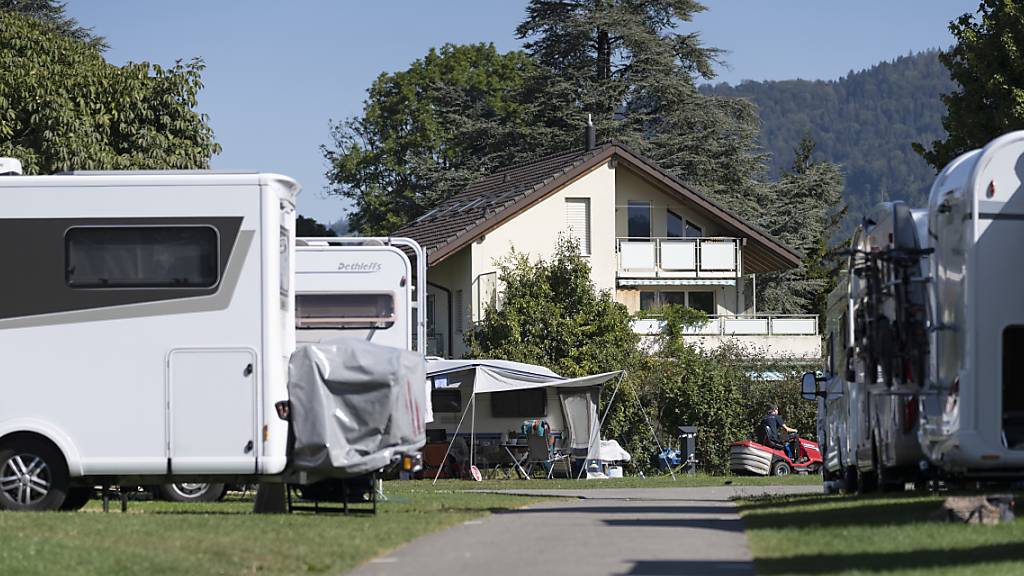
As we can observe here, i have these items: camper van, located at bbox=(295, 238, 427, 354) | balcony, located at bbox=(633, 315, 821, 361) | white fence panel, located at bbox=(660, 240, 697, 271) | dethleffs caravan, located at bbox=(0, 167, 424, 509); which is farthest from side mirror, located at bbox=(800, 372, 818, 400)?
white fence panel, located at bbox=(660, 240, 697, 271)

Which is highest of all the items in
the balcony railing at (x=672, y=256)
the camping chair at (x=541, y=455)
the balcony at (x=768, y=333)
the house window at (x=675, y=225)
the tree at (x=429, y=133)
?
the tree at (x=429, y=133)

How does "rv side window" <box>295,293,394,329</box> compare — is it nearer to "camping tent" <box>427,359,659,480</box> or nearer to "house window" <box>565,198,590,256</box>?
"camping tent" <box>427,359,659,480</box>

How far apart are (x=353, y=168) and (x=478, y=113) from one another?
6562 mm

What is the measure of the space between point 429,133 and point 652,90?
10.7 m

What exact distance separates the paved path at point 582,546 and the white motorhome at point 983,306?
2.12 metres

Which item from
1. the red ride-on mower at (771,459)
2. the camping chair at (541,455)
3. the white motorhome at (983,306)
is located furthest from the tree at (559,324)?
the white motorhome at (983,306)

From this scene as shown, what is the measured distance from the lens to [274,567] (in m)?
11.2

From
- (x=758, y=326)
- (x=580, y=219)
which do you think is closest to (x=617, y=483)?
(x=580, y=219)

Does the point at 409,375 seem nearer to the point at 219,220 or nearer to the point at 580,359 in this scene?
the point at 219,220

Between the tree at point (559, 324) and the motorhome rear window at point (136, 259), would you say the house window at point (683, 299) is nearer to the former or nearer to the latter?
the tree at point (559, 324)

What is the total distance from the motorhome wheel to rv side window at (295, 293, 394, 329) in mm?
3045

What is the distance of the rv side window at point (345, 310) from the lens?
21.2 m

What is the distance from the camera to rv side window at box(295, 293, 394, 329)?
834 inches

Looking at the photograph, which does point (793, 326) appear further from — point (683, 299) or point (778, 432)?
point (778, 432)
